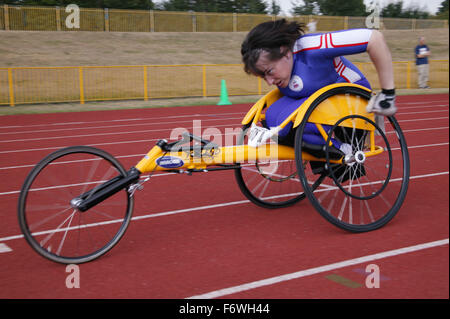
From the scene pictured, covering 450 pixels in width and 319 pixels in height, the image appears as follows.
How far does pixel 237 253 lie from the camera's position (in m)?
3.56

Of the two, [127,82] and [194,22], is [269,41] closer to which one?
[127,82]

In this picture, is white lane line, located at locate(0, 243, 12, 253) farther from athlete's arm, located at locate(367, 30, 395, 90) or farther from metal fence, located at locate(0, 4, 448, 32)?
metal fence, located at locate(0, 4, 448, 32)

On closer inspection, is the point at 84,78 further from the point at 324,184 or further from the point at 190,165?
the point at 190,165

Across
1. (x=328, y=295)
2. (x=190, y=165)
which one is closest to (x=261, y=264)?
(x=328, y=295)

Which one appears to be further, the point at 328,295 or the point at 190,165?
the point at 190,165

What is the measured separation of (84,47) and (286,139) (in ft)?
86.5

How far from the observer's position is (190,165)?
3.66 m

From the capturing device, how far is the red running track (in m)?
2.97

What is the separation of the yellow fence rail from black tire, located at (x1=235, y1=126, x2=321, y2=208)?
13669mm

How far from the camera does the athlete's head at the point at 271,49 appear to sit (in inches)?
146

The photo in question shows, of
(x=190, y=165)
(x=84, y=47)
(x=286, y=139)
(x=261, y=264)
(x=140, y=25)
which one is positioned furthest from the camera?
(x=140, y=25)

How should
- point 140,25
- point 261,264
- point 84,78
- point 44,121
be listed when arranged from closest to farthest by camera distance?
point 261,264 < point 44,121 < point 84,78 < point 140,25

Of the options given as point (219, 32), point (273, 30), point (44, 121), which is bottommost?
point (44, 121)

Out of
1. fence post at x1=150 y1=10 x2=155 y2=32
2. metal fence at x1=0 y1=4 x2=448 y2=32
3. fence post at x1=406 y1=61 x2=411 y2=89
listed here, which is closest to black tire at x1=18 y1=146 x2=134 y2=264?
fence post at x1=406 y1=61 x2=411 y2=89
